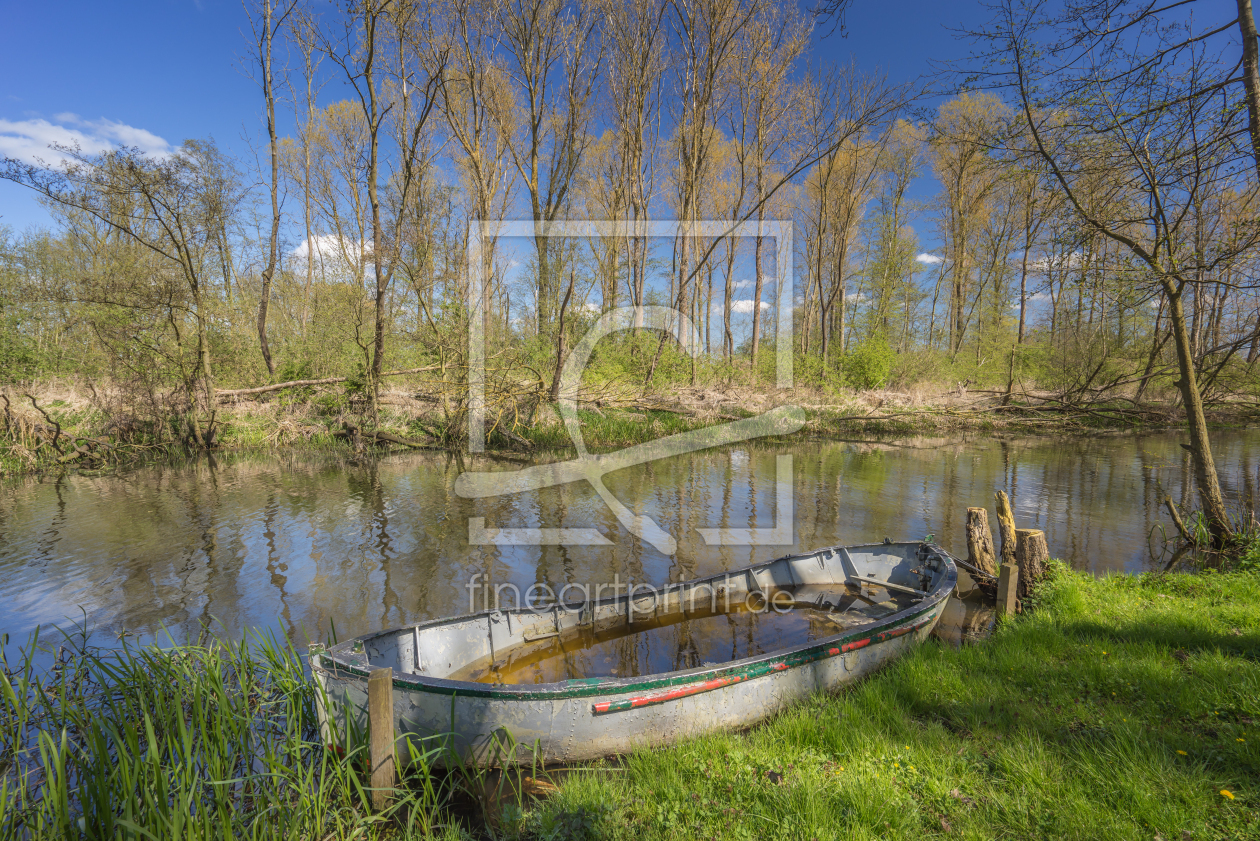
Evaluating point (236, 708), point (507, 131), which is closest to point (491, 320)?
point (507, 131)

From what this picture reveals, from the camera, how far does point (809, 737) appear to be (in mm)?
3945

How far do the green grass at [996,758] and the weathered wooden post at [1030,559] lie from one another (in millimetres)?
1693

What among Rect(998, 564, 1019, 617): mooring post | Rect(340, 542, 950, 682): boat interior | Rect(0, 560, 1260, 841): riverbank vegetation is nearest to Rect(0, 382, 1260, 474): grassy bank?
Rect(340, 542, 950, 682): boat interior

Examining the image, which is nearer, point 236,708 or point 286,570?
point 236,708

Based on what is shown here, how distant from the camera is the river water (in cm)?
701

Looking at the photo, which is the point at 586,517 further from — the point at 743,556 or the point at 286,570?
the point at 286,570

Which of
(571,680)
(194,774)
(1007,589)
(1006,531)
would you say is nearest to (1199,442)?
(1006,531)

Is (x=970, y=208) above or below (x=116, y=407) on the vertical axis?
above

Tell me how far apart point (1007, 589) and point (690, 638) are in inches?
149

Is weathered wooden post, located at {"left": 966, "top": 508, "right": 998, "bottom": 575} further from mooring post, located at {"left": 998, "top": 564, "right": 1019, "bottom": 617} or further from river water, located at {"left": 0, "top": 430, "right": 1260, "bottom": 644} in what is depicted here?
mooring post, located at {"left": 998, "top": 564, "right": 1019, "bottom": 617}

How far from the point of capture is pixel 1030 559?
22.3 feet

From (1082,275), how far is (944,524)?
5.00 meters

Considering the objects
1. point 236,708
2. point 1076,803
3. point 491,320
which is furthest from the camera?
point 491,320

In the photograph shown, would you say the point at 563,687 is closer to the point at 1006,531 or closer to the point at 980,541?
the point at 980,541
